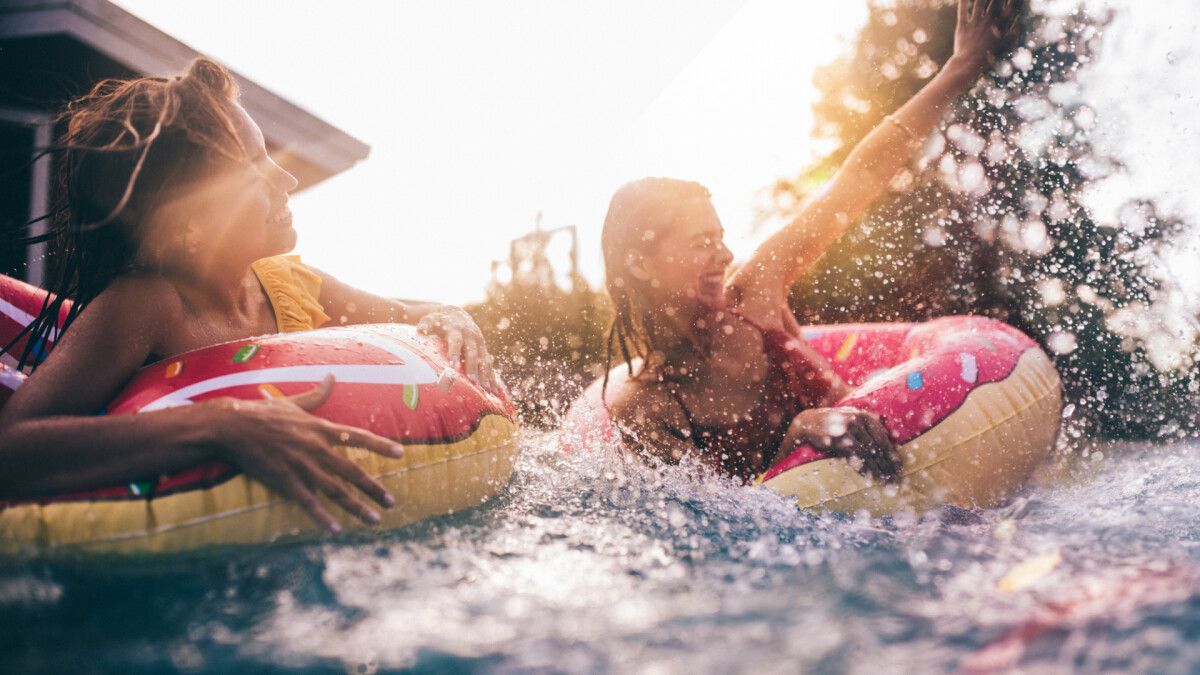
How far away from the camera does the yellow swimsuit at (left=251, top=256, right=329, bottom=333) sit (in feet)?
7.42

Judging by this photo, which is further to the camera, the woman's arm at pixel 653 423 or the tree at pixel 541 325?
the tree at pixel 541 325

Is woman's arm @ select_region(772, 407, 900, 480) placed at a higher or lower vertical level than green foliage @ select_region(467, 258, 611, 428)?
lower

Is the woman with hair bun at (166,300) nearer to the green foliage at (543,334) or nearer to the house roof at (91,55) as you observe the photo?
the house roof at (91,55)

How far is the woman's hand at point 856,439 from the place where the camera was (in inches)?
75.3

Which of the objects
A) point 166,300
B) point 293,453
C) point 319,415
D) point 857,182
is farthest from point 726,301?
point 166,300

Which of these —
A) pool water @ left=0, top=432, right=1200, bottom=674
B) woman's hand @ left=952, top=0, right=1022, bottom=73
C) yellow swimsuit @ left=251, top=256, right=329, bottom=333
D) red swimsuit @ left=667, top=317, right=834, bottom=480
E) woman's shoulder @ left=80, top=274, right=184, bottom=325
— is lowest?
pool water @ left=0, top=432, right=1200, bottom=674

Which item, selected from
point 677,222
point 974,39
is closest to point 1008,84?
point 974,39

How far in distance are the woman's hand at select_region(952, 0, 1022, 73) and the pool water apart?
70.2 inches

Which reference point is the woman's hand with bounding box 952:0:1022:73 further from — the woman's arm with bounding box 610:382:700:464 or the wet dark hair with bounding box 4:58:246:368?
the wet dark hair with bounding box 4:58:246:368

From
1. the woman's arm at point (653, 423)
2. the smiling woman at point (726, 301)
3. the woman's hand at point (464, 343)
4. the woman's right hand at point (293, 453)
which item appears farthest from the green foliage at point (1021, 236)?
the woman's right hand at point (293, 453)

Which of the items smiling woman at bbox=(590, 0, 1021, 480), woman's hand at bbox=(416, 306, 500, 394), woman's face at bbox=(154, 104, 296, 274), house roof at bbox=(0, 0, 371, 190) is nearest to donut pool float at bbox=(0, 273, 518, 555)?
woman's hand at bbox=(416, 306, 500, 394)

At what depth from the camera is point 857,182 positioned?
2777 millimetres

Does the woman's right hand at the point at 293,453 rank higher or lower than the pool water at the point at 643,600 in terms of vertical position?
higher

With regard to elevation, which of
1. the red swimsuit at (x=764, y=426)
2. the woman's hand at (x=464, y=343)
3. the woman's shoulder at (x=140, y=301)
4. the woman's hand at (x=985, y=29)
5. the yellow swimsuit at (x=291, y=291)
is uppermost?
the woman's hand at (x=985, y=29)
